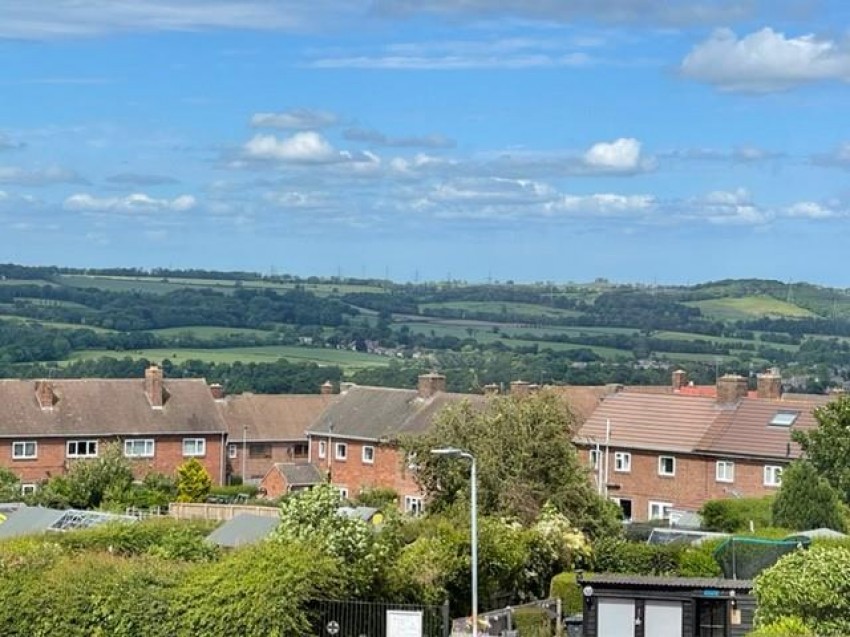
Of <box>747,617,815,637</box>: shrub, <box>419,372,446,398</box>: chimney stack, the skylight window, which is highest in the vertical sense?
<box>419,372,446,398</box>: chimney stack

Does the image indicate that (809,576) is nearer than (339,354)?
Yes

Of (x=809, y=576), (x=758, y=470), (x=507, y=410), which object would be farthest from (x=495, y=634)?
(x=758, y=470)

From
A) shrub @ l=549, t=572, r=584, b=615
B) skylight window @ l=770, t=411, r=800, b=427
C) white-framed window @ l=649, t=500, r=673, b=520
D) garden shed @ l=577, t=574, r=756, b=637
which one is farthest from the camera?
white-framed window @ l=649, t=500, r=673, b=520

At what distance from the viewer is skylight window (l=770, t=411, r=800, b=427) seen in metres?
64.5

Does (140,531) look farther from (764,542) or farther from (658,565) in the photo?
(764,542)

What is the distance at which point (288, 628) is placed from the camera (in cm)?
3062

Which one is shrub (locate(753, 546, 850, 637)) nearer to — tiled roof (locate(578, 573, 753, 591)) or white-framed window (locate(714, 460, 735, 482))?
tiled roof (locate(578, 573, 753, 591))

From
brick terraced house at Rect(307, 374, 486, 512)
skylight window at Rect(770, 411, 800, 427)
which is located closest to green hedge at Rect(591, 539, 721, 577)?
skylight window at Rect(770, 411, 800, 427)

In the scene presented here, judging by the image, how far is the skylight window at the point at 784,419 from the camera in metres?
64.5

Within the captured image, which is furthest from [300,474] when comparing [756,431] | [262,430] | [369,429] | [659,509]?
[756,431]

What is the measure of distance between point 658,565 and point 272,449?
49.1 m

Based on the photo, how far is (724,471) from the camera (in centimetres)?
6450

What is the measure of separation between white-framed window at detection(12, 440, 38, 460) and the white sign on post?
48.3m

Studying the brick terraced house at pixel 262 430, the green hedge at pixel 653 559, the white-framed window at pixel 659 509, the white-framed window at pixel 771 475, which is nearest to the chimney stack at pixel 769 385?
the white-framed window at pixel 659 509
